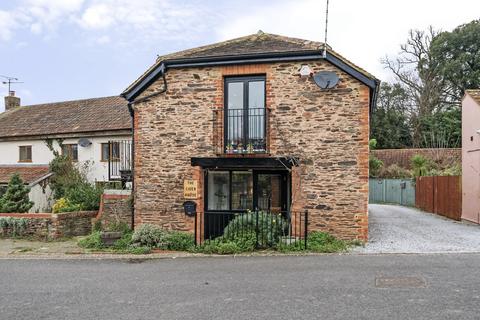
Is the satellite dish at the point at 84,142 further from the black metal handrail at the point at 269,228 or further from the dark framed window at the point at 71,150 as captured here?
the black metal handrail at the point at 269,228

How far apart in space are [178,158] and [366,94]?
5658 mm

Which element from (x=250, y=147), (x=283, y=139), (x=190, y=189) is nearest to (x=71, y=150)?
(x=190, y=189)

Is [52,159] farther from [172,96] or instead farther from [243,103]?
[243,103]

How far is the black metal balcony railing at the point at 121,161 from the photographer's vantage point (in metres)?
16.3

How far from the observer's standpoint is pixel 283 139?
1273 centimetres

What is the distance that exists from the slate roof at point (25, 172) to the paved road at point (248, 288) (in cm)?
1033

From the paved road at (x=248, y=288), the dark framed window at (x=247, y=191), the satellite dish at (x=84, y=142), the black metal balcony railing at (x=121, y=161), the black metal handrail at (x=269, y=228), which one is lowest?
the paved road at (x=248, y=288)

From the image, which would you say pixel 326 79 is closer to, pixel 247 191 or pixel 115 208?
pixel 247 191

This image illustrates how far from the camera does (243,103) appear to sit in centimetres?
1334

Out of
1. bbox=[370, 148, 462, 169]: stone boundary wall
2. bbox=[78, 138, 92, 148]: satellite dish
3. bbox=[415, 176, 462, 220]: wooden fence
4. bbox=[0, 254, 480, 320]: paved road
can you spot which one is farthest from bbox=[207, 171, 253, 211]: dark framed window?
bbox=[370, 148, 462, 169]: stone boundary wall

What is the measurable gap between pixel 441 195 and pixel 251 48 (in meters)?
13.4

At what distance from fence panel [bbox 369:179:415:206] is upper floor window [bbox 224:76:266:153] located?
21.2 meters

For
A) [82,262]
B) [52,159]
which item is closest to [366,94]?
[82,262]

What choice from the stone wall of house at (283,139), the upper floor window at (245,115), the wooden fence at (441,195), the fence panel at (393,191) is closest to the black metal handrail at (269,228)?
the stone wall of house at (283,139)
